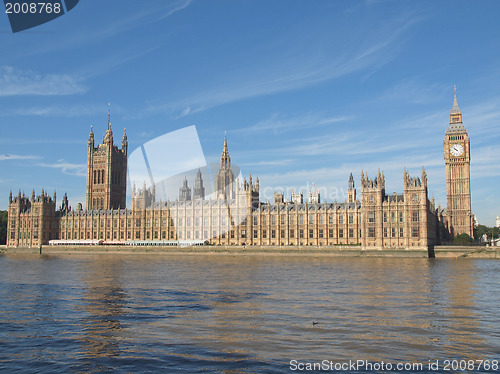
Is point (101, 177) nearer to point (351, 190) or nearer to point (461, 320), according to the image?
point (351, 190)

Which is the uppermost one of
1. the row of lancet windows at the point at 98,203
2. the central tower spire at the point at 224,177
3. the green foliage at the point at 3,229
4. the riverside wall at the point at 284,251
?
the central tower spire at the point at 224,177

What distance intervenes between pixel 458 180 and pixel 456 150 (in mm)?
9379

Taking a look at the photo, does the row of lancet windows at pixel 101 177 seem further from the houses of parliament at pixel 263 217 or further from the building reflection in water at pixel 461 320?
the building reflection in water at pixel 461 320

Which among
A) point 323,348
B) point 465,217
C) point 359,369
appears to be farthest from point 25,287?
point 465,217

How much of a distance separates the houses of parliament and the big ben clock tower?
275 millimetres

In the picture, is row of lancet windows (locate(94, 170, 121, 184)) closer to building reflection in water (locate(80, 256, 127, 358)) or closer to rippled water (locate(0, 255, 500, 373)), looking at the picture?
building reflection in water (locate(80, 256, 127, 358))

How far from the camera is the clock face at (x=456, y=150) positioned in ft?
484

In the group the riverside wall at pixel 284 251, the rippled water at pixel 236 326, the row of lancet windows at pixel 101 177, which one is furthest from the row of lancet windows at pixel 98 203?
the rippled water at pixel 236 326

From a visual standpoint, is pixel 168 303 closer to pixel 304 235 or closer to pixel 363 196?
pixel 363 196

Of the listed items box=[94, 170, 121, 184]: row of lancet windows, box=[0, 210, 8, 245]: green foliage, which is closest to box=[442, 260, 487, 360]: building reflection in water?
box=[0, 210, 8, 245]: green foliage

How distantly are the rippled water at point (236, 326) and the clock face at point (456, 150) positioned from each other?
4443 inches

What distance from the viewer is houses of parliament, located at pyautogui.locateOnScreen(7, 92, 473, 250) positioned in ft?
357

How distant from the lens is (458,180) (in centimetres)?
14612

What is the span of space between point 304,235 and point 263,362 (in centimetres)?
10533
